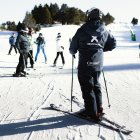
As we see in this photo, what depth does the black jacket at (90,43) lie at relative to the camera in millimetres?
7281

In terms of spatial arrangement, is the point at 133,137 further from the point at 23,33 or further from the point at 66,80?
the point at 23,33

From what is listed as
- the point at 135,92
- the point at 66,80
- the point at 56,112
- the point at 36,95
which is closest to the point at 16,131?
the point at 56,112

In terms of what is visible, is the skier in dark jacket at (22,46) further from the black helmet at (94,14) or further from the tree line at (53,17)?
the tree line at (53,17)

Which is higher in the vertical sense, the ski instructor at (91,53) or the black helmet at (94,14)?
the black helmet at (94,14)

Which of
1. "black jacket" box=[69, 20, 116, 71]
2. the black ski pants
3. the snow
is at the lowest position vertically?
the snow

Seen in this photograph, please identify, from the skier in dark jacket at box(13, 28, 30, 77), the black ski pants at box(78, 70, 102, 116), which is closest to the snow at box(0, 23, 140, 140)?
the black ski pants at box(78, 70, 102, 116)

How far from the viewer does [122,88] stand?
11.7 m

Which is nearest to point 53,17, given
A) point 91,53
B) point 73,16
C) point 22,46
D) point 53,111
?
point 73,16

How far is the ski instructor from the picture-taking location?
7297 mm

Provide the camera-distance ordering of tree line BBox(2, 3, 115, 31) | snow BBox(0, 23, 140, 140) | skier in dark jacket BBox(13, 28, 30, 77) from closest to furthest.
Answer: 1. snow BBox(0, 23, 140, 140)
2. skier in dark jacket BBox(13, 28, 30, 77)
3. tree line BBox(2, 3, 115, 31)

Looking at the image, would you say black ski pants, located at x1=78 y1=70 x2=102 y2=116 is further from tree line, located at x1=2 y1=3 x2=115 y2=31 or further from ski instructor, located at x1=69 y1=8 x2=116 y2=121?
tree line, located at x1=2 y1=3 x2=115 y2=31

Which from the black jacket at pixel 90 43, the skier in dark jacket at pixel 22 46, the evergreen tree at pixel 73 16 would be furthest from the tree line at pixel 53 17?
the black jacket at pixel 90 43

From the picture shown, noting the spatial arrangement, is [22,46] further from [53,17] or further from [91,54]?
[53,17]

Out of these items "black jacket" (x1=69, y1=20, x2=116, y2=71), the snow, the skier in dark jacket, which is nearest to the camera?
the snow
